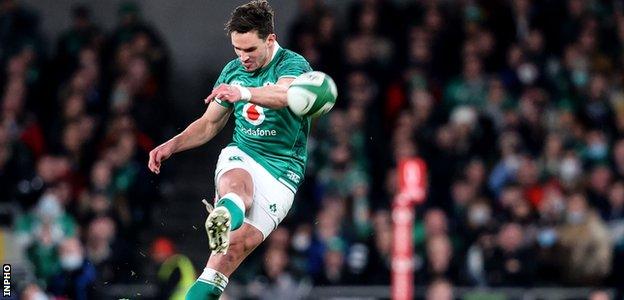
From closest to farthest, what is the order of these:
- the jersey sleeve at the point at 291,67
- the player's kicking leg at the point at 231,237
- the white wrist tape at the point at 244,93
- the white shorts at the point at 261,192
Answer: the white wrist tape at the point at 244,93
the player's kicking leg at the point at 231,237
the jersey sleeve at the point at 291,67
the white shorts at the point at 261,192

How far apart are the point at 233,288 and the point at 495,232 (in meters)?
3.01

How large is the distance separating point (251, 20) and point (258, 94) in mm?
711

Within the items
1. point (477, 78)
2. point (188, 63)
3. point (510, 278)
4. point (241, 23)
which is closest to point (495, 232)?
point (510, 278)

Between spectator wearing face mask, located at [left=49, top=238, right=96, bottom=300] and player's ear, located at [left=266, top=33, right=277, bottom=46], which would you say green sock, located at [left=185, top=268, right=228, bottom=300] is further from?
spectator wearing face mask, located at [left=49, top=238, right=96, bottom=300]

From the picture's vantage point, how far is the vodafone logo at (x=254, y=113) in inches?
412

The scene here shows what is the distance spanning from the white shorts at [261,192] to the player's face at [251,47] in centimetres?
66

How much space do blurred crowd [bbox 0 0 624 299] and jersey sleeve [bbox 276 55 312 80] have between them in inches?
216

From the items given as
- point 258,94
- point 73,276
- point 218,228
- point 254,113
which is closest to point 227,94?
point 258,94

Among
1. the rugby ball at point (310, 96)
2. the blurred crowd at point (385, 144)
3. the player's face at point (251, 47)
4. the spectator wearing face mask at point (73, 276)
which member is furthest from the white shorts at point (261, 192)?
the blurred crowd at point (385, 144)

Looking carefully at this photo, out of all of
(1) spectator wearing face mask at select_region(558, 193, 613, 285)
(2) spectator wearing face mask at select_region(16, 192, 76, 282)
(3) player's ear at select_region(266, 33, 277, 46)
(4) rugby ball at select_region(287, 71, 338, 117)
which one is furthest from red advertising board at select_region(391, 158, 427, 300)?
(4) rugby ball at select_region(287, 71, 338, 117)

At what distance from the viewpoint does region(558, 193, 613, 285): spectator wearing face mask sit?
1687 cm

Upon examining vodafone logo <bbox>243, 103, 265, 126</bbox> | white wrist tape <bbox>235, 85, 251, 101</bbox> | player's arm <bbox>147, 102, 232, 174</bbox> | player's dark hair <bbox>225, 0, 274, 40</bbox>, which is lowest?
player's arm <bbox>147, 102, 232, 174</bbox>

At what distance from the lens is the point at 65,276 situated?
14.8 meters

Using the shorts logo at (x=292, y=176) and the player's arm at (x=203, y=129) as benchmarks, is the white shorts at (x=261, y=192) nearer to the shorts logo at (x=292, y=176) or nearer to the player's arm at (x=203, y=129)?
the shorts logo at (x=292, y=176)
